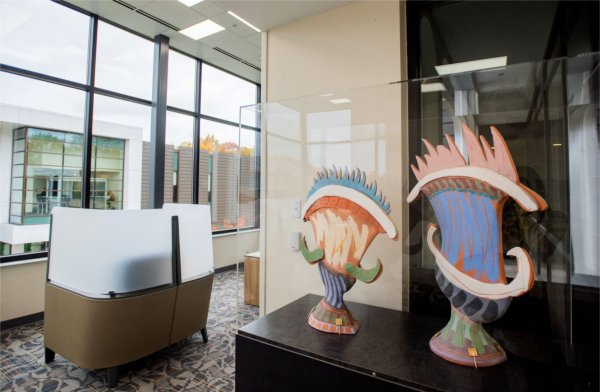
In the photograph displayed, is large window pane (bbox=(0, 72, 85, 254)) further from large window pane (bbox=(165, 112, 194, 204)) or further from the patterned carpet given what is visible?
large window pane (bbox=(165, 112, 194, 204))

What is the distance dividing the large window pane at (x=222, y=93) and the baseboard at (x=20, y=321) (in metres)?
3.61

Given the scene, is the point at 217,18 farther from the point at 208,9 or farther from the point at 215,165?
the point at 215,165

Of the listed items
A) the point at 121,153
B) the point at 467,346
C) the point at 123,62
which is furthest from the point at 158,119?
the point at 467,346

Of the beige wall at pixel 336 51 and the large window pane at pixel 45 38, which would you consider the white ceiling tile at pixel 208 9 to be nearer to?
the large window pane at pixel 45 38

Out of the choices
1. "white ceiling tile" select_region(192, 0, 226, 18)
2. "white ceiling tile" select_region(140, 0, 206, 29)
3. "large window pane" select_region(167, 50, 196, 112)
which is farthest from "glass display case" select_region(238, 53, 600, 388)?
"large window pane" select_region(167, 50, 196, 112)

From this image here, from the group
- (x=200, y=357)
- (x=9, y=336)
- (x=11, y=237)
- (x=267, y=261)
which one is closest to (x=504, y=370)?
(x=267, y=261)

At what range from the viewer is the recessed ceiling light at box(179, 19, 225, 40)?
13.5ft

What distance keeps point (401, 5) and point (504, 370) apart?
80.7 inches

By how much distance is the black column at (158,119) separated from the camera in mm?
4539

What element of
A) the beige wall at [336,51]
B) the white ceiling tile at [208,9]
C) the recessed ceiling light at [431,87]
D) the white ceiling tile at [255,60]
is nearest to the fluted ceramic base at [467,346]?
the recessed ceiling light at [431,87]

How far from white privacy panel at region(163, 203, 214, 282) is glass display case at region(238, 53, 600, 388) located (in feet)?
2.81

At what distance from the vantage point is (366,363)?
3.96 feet

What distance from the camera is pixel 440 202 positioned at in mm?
1294

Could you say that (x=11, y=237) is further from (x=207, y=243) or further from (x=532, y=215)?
(x=532, y=215)
